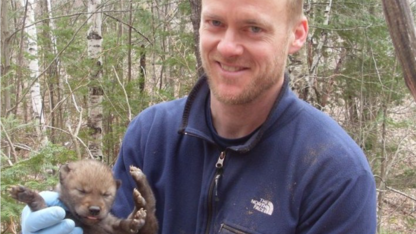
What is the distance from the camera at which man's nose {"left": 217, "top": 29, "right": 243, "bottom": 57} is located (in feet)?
7.92

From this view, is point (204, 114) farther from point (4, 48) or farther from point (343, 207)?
point (4, 48)

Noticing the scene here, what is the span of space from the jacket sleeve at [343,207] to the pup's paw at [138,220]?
975mm

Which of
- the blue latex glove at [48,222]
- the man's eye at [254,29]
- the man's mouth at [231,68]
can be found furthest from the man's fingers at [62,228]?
the man's eye at [254,29]

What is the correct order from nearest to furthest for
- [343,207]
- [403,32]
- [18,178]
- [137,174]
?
[343,207]
[137,174]
[403,32]
[18,178]

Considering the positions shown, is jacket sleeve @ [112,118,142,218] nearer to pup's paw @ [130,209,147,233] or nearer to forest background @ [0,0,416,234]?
pup's paw @ [130,209,147,233]

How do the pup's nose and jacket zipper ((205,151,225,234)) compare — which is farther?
the pup's nose

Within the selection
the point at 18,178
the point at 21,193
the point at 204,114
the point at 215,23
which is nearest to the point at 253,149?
the point at 204,114

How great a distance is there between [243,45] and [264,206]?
815 mm

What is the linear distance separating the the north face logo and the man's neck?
15.9 inches

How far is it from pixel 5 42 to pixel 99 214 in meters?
6.69

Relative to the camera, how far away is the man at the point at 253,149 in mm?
2309

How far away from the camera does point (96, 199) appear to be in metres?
3.11

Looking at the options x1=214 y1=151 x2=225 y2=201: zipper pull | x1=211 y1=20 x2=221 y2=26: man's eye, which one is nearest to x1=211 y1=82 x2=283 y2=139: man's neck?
x1=214 y1=151 x2=225 y2=201: zipper pull

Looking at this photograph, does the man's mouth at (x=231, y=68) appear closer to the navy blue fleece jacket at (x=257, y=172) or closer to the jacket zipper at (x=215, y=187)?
the navy blue fleece jacket at (x=257, y=172)
